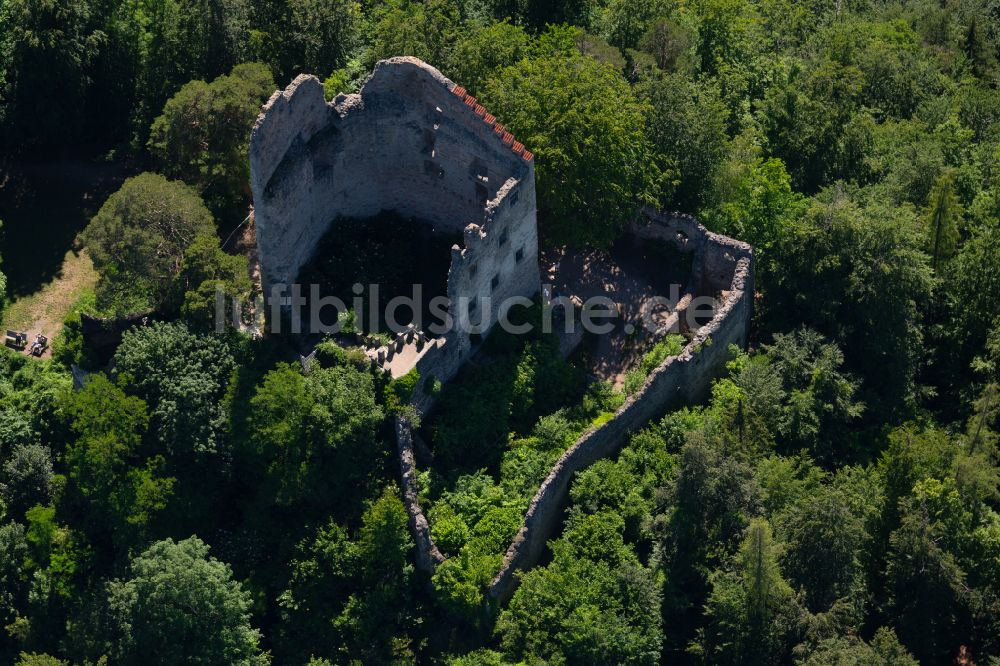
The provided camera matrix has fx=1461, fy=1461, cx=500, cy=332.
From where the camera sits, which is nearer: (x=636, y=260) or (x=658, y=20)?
(x=636, y=260)

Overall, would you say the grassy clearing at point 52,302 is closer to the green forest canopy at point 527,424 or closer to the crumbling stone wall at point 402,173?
the green forest canopy at point 527,424

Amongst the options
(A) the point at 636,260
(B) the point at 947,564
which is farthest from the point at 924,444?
(A) the point at 636,260

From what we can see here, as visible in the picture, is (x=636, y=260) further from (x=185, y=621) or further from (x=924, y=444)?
(x=185, y=621)

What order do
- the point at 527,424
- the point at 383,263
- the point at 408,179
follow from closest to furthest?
the point at 527,424
the point at 383,263
the point at 408,179

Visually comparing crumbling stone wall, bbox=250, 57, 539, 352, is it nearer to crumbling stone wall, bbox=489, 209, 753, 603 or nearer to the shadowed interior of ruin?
the shadowed interior of ruin

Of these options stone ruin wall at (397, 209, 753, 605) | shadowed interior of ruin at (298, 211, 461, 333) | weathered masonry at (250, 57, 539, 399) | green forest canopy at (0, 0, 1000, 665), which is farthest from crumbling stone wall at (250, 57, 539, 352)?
stone ruin wall at (397, 209, 753, 605)

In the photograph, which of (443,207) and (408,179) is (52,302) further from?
(443,207)

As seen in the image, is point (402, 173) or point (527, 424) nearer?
point (527, 424)

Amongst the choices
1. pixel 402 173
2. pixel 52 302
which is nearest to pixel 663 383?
pixel 402 173
